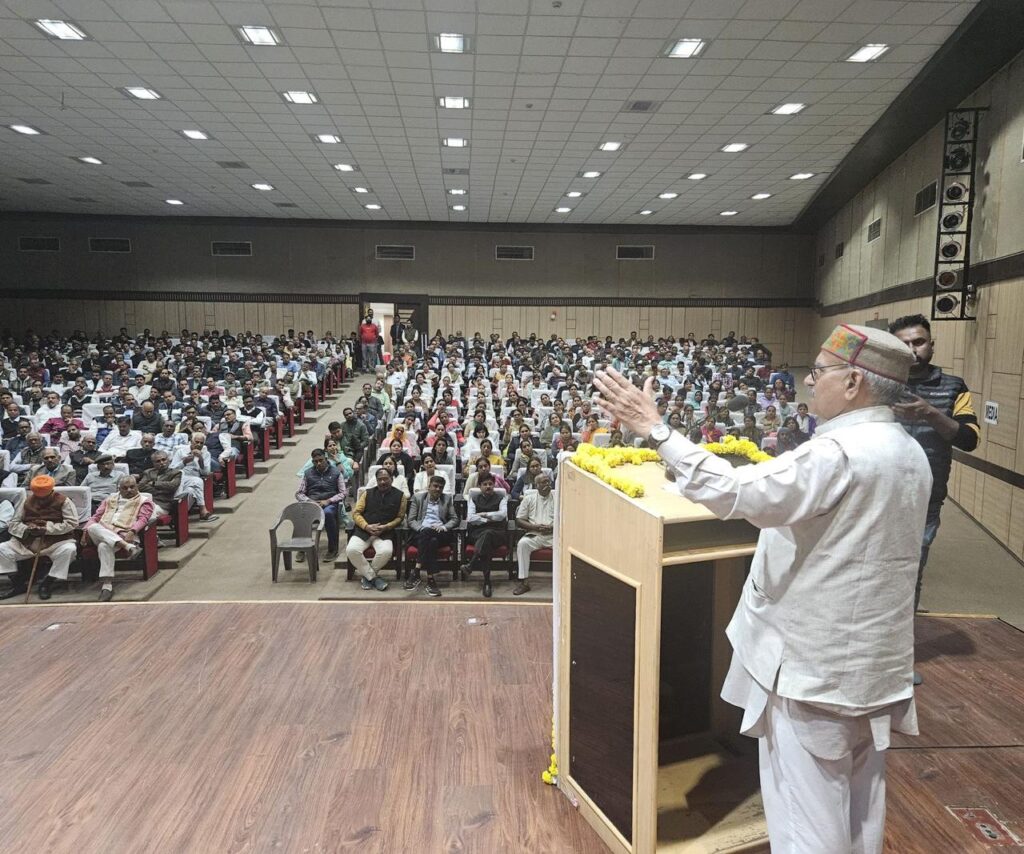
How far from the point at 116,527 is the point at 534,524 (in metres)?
2.94

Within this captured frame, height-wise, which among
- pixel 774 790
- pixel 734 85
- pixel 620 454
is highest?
pixel 734 85

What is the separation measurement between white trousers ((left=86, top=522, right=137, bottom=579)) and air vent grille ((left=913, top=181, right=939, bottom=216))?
9.07 meters

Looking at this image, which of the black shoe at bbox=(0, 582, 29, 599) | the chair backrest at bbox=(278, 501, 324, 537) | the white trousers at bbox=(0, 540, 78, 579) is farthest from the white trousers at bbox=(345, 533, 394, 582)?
the black shoe at bbox=(0, 582, 29, 599)

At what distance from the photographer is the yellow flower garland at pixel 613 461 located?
5.21 feet

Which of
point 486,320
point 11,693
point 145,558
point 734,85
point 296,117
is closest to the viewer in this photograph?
point 11,693

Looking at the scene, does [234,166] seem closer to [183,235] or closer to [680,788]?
[183,235]

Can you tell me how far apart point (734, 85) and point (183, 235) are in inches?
494

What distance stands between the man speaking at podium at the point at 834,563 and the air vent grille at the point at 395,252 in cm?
1490

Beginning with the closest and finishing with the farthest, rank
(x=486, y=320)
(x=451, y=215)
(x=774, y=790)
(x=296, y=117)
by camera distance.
→ (x=774, y=790) → (x=296, y=117) → (x=451, y=215) → (x=486, y=320)

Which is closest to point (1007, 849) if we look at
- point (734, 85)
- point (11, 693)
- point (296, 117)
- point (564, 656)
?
point (564, 656)

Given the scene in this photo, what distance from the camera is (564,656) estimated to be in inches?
74.4

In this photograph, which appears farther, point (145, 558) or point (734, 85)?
point (734, 85)

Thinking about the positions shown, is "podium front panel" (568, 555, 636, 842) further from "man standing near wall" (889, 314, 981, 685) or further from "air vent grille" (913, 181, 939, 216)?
"air vent grille" (913, 181, 939, 216)

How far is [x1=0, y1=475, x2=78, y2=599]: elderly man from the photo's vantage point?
462cm
